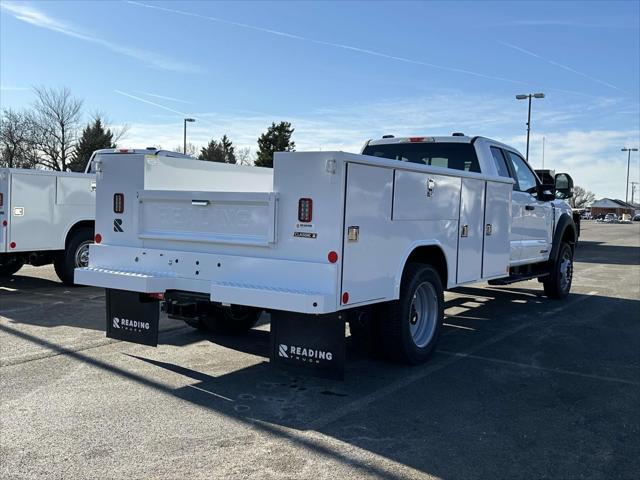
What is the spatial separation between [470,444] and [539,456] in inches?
17.6

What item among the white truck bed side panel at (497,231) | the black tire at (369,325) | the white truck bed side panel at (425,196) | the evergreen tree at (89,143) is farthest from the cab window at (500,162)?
the evergreen tree at (89,143)

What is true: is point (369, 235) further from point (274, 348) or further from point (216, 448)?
point (216, 448)

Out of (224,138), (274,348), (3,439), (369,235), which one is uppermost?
(224,138)

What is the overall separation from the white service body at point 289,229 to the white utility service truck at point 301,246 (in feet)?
0.04

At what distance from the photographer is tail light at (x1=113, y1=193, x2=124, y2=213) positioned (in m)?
6.01

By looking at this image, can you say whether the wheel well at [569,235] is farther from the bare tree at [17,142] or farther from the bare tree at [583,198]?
the bare tree at [583,198]

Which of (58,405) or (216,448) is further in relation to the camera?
(58,405)

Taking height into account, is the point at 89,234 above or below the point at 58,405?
above

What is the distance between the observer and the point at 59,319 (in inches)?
325

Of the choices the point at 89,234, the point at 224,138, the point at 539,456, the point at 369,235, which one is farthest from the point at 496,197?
the point at 224,138

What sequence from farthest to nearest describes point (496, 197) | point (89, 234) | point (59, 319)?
point (89, 234), point (59, 319), point (496, 197)

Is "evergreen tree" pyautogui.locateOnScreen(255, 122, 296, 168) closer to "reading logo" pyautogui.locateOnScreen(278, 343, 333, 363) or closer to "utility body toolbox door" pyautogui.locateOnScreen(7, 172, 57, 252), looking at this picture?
"utility body toolbox door" pyautogui.locateOnScreen(7, 172, 57, 252)

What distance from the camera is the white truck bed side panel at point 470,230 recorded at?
21.7 ft

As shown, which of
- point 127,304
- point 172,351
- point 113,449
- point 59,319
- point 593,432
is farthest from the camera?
point 59,319
